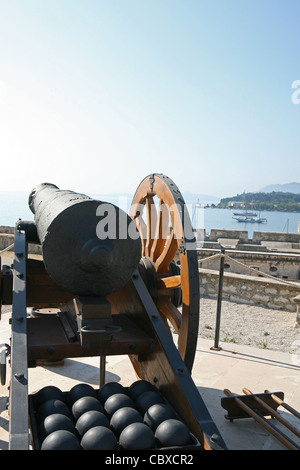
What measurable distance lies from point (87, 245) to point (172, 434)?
940 millimetres

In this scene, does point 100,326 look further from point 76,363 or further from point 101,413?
point 76,363

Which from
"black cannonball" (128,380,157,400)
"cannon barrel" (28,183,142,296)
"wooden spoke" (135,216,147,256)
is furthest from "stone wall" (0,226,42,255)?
"black cannonball" (128,380,157,400)

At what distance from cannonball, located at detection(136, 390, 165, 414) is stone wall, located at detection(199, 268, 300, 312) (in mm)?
5864

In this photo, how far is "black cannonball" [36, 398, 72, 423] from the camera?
2.11 metres

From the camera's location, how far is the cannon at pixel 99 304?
214 cm

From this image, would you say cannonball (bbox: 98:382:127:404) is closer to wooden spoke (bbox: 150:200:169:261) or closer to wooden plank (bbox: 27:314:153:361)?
wooden plank (bbox: 27:314:153:361)

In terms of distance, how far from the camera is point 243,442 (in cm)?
278

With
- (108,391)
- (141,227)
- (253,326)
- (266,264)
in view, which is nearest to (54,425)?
(108,391)

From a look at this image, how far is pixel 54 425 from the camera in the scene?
76.9 inches

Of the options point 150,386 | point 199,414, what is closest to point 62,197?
point 150,386

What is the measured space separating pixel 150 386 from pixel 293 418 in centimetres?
133

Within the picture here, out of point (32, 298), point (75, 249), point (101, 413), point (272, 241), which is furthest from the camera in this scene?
point (272, 241)

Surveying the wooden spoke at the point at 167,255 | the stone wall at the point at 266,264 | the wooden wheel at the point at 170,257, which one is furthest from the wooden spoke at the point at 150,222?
the stone wall at the point at 266,264

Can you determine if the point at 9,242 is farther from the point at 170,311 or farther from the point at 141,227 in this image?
the point at 170,311
